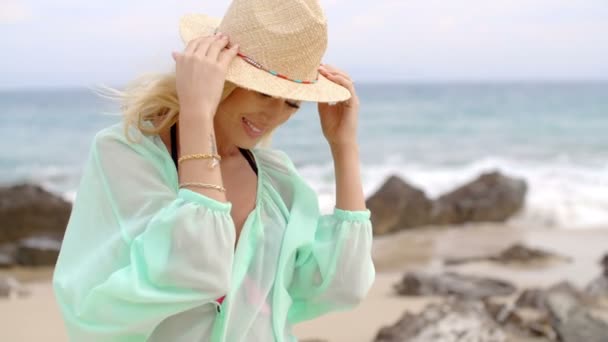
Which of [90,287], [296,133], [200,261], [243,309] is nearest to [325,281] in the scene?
[243,309]

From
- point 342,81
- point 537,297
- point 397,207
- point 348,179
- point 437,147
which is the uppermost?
point 342,81

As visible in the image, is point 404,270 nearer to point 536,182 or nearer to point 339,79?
point 339,79

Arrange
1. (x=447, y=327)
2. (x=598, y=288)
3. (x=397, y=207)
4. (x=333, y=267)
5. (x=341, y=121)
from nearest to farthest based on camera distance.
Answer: (x=333, y=267), (x=341, y=121), (x=447, y=327), (x=598, y=288), (x=397, y=207)

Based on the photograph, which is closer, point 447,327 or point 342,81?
point 342,81

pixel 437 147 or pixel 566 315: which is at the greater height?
pixel 566 315

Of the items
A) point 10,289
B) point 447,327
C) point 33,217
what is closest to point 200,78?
point 447,327

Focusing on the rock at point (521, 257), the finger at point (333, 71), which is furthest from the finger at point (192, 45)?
the rock at point (521, 257)

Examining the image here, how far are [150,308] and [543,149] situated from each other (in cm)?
1836

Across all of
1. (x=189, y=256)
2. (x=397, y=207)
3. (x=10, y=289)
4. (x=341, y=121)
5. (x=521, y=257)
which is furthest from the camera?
(x=397, y=207)

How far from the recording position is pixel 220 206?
1613mm

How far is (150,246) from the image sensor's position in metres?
1.59

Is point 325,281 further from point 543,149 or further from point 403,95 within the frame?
point 403,95

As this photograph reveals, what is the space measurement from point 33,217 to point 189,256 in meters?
7.05

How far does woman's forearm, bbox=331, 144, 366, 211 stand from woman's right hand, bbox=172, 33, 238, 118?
1.49ft
